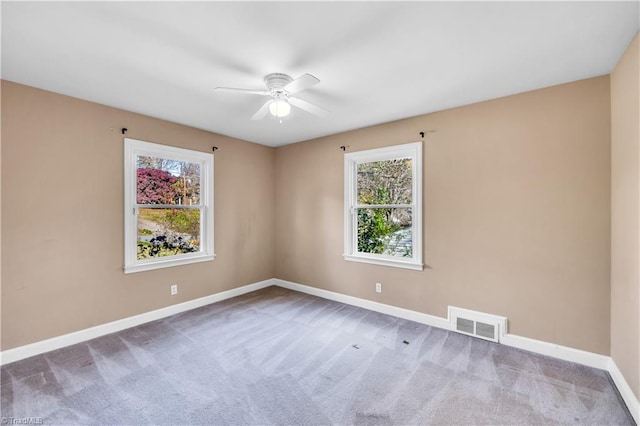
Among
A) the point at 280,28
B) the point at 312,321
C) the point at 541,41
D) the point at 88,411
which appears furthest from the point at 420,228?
the point at 88,411

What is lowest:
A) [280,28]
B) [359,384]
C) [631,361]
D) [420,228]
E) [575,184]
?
[359,384]

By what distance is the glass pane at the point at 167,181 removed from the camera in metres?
3.40

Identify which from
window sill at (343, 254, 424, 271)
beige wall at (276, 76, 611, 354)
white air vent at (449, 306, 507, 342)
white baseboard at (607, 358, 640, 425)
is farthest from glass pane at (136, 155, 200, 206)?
white baseboard at (607, 358, 640, 425)

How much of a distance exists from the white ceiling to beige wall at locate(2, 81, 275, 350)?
11.3 inches

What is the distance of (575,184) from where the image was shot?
2486 millimetres

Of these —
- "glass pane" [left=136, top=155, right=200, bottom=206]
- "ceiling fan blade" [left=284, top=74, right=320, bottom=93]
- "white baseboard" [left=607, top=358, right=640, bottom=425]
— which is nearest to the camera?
"white baseboard" [left=607, top=358, right=640, bottom=425]

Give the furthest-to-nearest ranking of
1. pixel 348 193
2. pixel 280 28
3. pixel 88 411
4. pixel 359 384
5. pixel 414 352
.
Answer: pixel 348 193 < pixel 414 352 < pixel 359 384 < pixel 88 411 < pixel 280 28

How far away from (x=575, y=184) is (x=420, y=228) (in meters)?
1.45

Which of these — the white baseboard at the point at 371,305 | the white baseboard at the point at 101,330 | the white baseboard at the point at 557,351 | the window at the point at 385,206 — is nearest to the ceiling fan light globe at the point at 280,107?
the window at the point at 385,206

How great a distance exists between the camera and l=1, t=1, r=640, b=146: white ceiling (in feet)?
5.34

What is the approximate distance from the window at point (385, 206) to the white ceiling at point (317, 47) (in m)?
0.92

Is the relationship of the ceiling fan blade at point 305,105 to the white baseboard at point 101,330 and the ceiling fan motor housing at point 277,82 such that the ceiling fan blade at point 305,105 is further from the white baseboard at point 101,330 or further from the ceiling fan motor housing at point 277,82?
the white baseboard at point 101,330

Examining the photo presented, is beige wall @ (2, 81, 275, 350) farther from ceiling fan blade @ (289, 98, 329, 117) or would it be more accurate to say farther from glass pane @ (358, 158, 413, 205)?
glass pane @ (358, 158, 413, 205)

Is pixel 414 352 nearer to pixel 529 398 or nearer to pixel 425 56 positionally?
pixel 529 398
